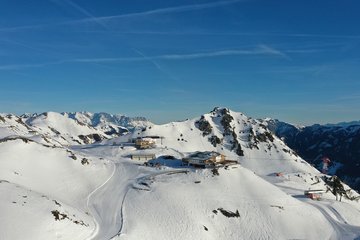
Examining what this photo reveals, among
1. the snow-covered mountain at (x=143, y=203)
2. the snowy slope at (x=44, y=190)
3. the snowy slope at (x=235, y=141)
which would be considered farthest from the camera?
the snowy slope at (x=235, y=141)

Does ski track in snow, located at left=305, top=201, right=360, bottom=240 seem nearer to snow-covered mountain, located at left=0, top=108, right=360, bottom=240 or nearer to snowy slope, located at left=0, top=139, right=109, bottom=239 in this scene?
snow-covered mountain, located at left=0, top=108, right=360, bottom=240

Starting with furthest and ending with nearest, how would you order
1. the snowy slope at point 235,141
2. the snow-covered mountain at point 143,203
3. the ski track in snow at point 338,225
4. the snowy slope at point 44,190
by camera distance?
the snowy slope at point 235,141 < the ski track in snow at point 338,225 < the snow-covered mountain at point 143,203 < the snowy slope at point 44,190

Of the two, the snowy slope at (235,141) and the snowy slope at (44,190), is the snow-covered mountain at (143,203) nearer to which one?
the snowy slope at (44,190)

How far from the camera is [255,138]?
585 ft

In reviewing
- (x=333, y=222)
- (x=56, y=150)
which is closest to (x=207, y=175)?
(x=333, y=222)

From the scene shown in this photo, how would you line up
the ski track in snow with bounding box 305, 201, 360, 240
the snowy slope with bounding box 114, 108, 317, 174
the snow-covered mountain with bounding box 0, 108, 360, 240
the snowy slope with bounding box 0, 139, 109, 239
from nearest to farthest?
the snowy slope with bounding box 0, 139, 109, 239 < the snow-covered mountain with bounding box 0, 108, 360, 240 < the ski track in snow with bounding box 305, 201, 360, 240 < the snowy slope with bounding box 114, 108, 317, 174

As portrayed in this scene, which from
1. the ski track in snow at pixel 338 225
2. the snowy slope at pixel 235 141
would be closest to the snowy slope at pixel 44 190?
the ski track in snow at pixel 338 225

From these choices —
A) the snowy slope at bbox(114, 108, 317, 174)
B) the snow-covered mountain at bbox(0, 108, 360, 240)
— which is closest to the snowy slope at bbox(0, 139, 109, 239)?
the snow-covered mountain at bbox(0, 108, 360, 240)

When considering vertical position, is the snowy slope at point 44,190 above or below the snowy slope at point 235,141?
below

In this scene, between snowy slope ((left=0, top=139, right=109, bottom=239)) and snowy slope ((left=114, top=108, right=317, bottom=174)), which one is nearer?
snowy slope ((left=0, top=139, right=109, bottom=239))

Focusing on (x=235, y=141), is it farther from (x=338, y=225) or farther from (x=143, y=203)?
(x=143, y=203)

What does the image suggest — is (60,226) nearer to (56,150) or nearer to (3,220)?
(3,220)

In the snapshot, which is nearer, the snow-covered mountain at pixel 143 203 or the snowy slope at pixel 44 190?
the snowy slope at pixel 44 190

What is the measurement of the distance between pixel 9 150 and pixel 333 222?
73.3 meters
